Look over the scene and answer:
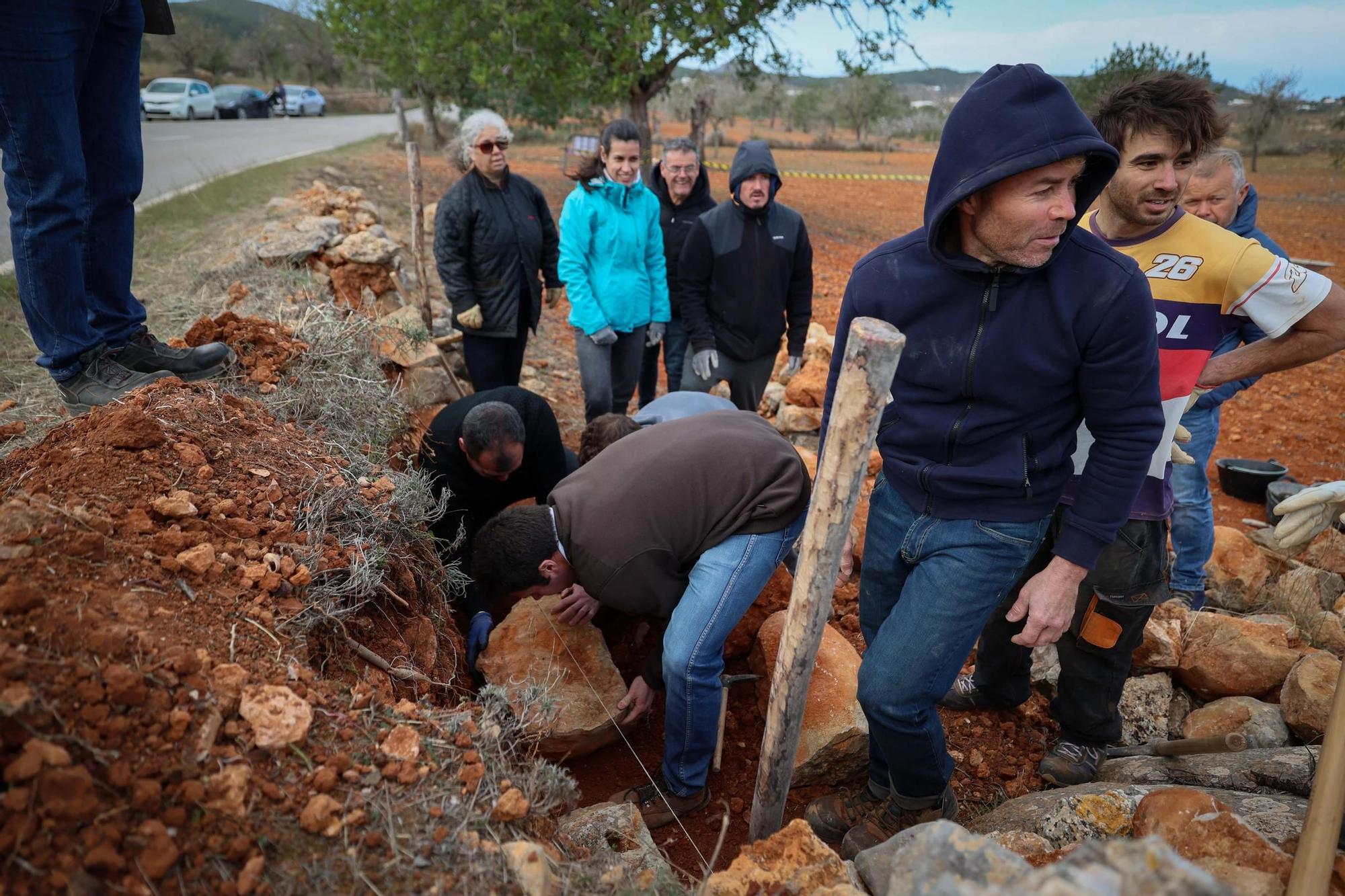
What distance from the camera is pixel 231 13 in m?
90.1

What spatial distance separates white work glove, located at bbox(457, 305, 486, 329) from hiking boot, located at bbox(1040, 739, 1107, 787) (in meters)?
3.49

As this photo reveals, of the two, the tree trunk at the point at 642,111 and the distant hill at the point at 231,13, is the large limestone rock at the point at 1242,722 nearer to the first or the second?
the tree trunk at the point at 642,111

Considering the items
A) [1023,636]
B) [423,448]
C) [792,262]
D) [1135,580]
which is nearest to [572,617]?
[423,448]

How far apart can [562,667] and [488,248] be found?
8.25 ft

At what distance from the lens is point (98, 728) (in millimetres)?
1529

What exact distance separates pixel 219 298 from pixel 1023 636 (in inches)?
196

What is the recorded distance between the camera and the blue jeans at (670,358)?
530cm

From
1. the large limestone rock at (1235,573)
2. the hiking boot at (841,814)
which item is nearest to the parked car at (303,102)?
the large limestone rock at (1235,573)

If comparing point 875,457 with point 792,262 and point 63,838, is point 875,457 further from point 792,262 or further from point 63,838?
point 63,838

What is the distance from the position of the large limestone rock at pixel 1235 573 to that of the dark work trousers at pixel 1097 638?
1.65 m

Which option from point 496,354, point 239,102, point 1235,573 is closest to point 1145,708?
point 1235,573

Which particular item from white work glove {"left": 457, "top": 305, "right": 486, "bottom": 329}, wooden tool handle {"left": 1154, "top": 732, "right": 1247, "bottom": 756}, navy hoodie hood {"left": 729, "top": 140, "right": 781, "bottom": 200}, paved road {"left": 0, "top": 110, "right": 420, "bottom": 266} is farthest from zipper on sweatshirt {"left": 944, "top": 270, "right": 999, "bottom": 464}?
paved road {"left": 0, "top": 110, "right": 420, "bottom": 266}

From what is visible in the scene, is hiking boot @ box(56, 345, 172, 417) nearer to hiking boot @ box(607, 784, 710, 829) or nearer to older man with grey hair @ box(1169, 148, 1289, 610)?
hiking boot @ box(607, 784, 710, 829)

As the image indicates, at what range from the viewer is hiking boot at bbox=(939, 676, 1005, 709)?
316cm
